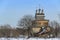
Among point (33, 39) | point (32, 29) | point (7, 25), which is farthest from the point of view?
point (7, 25)

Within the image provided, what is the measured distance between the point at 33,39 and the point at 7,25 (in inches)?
2864

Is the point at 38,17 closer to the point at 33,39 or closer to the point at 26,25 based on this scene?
the point at 26,25

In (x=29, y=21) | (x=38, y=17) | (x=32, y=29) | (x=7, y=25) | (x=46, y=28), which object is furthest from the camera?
(x=7, y=25)

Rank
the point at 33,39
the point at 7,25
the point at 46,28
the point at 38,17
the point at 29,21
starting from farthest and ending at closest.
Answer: the point at 7,25
the point at 29,21
the point at 38,17
the point at 46,28
the point at 33,39

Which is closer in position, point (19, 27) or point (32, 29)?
point (32, 29)

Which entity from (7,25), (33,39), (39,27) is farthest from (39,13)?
(33,39)

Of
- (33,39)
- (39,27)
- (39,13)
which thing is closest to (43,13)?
(39,13)

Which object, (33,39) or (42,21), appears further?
(42,21)

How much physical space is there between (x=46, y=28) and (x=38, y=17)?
38.5 feet

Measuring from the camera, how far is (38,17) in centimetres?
7006

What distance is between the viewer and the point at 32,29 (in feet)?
213

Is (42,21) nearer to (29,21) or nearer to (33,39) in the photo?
(29,21)

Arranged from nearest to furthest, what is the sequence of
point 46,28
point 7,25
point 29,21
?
1. point 46,28
2. point 29,21
3. point 7,25

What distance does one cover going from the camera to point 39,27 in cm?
6612
